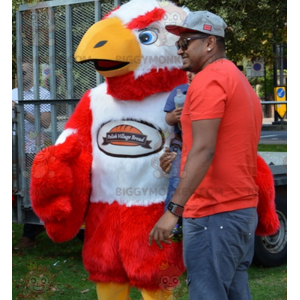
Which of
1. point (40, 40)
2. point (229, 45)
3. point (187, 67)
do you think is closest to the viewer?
point (187, 67)

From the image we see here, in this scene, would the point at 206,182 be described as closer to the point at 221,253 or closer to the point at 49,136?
the point at 221,253

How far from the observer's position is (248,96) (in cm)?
255

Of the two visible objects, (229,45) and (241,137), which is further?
(229,45)

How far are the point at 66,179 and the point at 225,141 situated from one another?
1153 millimetres

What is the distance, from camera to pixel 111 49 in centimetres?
316

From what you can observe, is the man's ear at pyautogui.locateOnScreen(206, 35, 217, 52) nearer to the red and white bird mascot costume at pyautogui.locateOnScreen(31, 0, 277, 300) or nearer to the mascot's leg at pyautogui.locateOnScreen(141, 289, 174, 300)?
the red and white bird mascot costume at pyautogui.locateOnScreen(31, 0, 277, 300)

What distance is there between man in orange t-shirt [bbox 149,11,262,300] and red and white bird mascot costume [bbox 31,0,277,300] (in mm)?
695

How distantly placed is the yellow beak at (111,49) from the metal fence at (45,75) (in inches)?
42.5

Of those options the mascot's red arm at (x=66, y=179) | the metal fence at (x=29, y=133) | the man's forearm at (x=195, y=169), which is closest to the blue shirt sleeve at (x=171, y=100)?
the mascot's red arm at (x=66, y=179)

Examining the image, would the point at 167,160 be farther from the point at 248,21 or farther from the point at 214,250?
the point at 248,21

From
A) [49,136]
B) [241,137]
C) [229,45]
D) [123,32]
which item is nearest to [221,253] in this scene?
[241,137]

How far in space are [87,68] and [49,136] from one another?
94 centimetres

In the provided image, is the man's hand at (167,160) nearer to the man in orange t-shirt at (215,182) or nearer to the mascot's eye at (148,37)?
the man in orange t-shirt at (215,182)

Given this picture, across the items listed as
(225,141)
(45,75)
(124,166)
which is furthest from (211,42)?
(45,75)
